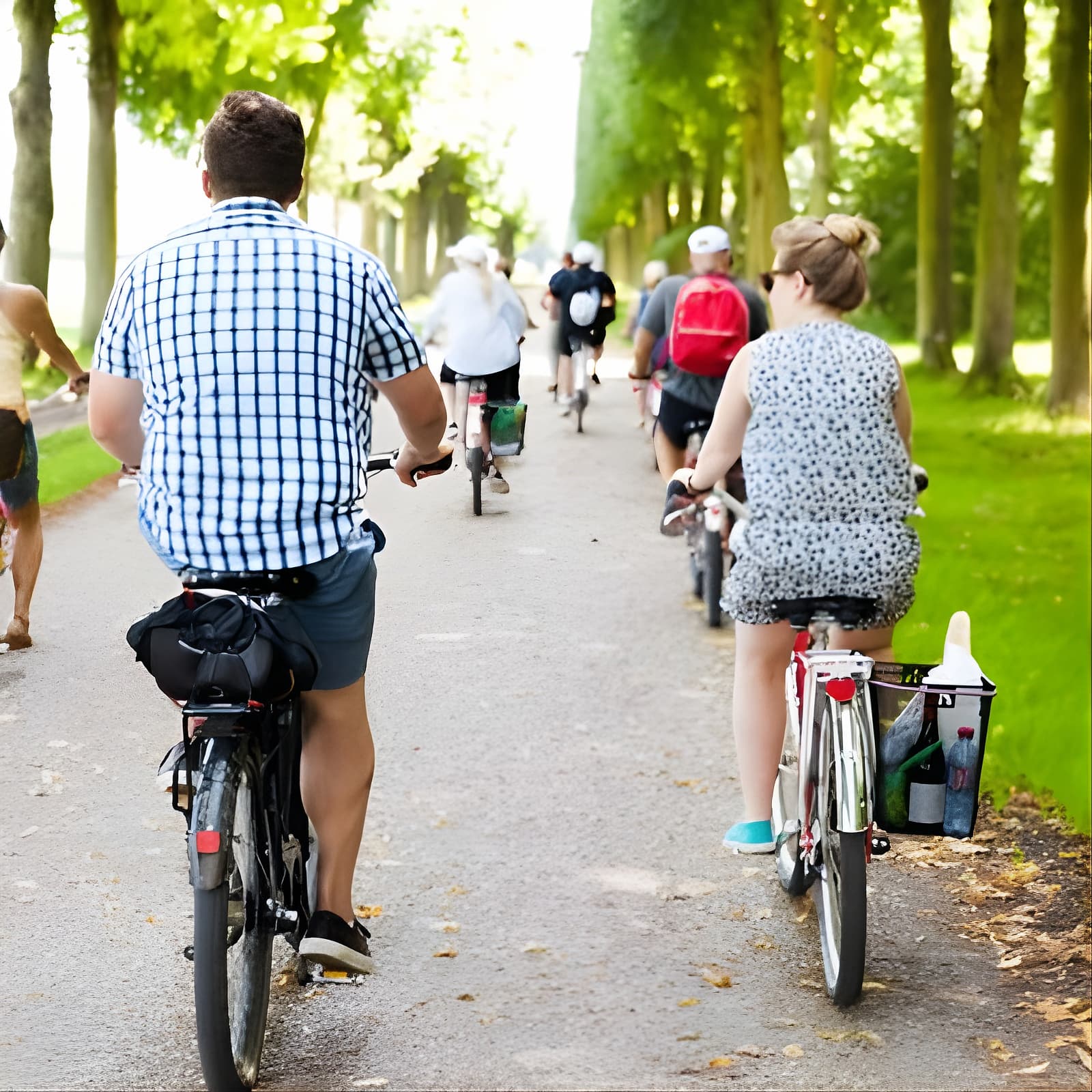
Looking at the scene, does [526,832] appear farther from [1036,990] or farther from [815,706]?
[1036,990]

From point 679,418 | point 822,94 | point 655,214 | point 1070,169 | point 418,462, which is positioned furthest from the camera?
point 822,94

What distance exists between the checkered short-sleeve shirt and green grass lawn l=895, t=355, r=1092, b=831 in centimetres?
216

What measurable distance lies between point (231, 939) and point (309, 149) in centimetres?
168

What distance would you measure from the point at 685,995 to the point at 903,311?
581 inches

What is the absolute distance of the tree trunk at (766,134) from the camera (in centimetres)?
805

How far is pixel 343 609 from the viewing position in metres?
3.76

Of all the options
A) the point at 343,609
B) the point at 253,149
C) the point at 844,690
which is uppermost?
the point at 253,149

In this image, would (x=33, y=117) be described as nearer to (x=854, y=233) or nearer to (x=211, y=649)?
(x=211, y=649)

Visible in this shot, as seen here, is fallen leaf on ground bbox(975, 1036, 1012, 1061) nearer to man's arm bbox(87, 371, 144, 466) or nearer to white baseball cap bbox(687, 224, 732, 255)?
white baseball cap bbox(687, 224, 732, 255)

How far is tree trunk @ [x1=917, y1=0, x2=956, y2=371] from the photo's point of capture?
1669 cm

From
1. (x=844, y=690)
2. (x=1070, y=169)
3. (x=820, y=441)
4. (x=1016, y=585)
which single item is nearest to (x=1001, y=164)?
(x=1070, y=169)

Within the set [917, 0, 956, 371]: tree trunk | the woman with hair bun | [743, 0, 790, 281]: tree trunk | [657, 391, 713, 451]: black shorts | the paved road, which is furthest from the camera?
[917, 0, 956, 371]: tree trunk

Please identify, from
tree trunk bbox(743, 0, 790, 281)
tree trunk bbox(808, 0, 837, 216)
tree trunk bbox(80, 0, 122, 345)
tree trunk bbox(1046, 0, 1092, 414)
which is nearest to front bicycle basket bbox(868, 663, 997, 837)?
tree trunk bbox(80, 0, 122, 345)

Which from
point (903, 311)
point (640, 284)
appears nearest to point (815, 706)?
point (640, 284)
